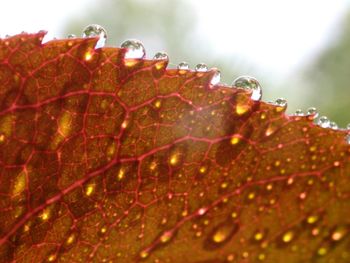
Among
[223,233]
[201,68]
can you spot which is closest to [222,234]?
[223,233]

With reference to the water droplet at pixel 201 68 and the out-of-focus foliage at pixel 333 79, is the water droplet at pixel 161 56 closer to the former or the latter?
the water droplet at pixel 201 68

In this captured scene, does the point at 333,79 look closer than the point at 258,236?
No

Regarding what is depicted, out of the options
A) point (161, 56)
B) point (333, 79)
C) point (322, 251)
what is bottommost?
point (322, 251)

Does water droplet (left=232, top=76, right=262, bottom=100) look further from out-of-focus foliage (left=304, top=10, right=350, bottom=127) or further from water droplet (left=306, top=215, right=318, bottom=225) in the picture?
out-of-focus foliage (left=304, top=10, right=350, bottom=127)

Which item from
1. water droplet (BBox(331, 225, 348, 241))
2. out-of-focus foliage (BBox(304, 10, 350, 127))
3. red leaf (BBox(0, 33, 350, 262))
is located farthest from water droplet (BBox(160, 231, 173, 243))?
out-of-focus foliage (BBox(304, 10, 350, 127))

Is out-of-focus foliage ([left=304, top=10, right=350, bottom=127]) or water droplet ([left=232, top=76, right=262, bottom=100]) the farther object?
out-of-focus foliage ([left=304, top=10, right=350, bottom=127])

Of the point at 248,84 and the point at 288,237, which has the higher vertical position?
the point at 248,84

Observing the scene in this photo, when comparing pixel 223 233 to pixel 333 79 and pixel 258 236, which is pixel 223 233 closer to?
pixel 258 236

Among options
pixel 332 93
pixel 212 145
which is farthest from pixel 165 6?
pixel 212 145

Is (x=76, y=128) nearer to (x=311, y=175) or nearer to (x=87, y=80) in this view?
(x=87, y=80)
